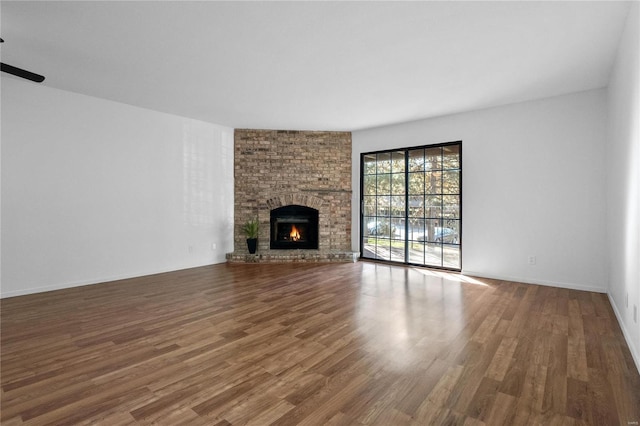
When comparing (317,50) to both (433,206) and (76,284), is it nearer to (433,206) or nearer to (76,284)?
(433,206)

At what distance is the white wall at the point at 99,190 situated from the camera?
417cm

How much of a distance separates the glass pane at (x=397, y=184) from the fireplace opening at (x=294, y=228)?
1809 mm

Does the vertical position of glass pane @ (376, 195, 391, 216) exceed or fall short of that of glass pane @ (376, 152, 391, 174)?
it falls short

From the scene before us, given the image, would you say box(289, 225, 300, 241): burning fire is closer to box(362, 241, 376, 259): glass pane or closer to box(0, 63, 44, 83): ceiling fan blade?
box(362, 241, 376, 259): glass pane

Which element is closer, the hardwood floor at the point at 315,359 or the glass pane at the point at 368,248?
the hardwood floor at the point at 315,359

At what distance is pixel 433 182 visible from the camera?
5.93 m

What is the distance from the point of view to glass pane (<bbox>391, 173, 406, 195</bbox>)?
634 centimetres

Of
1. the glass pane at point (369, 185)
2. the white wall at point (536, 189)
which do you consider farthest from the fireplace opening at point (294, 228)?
the white wall at point (536, 189)

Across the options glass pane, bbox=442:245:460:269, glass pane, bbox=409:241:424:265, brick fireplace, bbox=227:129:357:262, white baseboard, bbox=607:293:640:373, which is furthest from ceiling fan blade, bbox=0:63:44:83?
glass pane, bbox=442:245:460:269

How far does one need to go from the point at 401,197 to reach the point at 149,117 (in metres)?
4.93

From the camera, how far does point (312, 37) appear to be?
305cm

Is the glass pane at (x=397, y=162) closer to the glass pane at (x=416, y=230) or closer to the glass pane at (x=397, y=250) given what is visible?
the glass pane at (x=416, y=230)

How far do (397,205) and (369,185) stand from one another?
2.66ft

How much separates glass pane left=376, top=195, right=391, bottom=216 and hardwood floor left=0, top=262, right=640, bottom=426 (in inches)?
104
